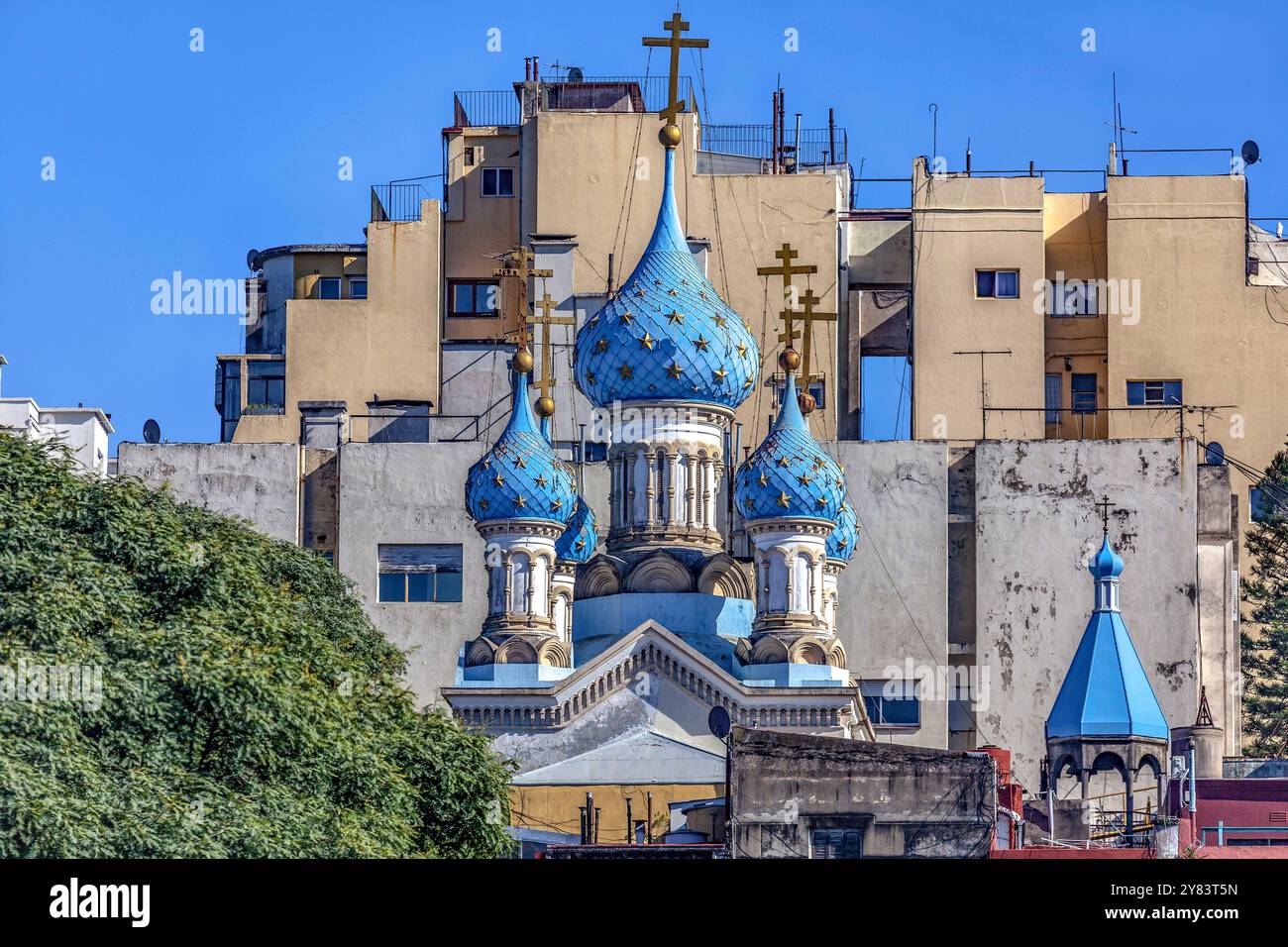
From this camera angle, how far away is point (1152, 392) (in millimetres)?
58125

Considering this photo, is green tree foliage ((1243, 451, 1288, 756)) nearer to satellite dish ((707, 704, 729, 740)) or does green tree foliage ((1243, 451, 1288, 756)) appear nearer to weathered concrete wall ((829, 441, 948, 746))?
weathered concrete wall ((829, 441, 948, 746))

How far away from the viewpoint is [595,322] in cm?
4500

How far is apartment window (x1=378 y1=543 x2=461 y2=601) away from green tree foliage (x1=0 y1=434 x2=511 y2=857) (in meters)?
20.4

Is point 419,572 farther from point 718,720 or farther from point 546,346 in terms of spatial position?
point 718,720

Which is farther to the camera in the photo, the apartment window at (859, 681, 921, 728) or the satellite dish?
the apartment window at (859, 681, 921, 728)

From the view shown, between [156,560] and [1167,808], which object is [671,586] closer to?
[1167,808]

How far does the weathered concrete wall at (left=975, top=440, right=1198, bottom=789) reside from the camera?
5228 cm

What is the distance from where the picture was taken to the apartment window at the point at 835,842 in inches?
1244

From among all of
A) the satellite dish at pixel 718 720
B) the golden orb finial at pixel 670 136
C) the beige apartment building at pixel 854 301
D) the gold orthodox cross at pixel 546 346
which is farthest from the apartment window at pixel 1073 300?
the satellite dish at pixel 718 720

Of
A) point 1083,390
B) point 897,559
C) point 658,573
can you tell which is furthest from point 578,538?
point 1083,390

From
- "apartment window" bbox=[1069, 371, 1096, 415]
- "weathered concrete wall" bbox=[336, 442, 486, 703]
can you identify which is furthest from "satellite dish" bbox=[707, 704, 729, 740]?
"apartment window" bbox=[1069, 371, 1096, 415]

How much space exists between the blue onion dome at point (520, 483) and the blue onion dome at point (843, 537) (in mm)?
4399

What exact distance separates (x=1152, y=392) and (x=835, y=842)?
2813 cm

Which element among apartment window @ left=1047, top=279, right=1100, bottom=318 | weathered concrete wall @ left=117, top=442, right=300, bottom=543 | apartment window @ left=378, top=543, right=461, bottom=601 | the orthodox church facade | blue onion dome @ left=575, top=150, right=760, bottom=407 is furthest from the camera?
apartment window @ left=1047, top=279, right=1100, bottom=318
